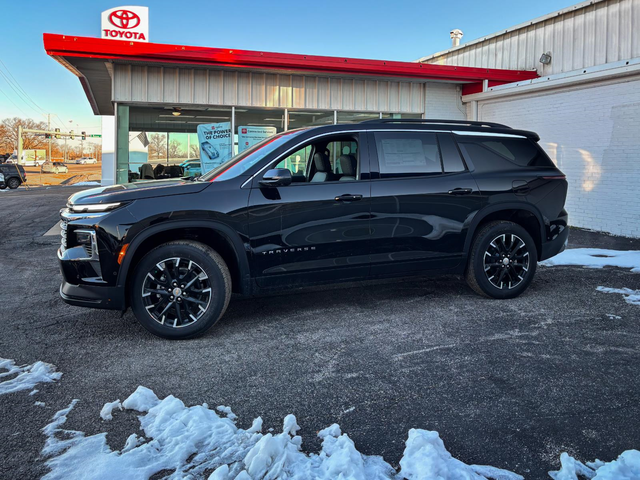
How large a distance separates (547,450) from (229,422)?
168cm

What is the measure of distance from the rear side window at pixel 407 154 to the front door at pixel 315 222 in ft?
0.71

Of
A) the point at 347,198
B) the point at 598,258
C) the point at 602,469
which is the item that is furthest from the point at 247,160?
the point at 598,258

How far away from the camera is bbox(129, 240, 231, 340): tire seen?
4285 mm

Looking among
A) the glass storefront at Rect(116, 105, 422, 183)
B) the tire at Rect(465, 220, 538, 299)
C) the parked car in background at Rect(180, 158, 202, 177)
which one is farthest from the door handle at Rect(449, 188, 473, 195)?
the parked car in background at Rect(180, 158, 202, 177)

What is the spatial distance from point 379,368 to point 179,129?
9762 millimetres

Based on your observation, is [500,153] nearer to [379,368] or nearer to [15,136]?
[379,368]

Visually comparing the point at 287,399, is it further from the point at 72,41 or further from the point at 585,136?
the point at 585,136

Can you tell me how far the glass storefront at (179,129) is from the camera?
37.7ft

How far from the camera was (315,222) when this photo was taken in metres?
4.73

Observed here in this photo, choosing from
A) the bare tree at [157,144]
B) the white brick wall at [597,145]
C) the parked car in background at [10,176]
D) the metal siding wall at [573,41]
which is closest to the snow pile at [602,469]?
the white brick wall at [597,145]

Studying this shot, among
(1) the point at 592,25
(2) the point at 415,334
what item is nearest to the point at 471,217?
(2) the point at 415,334

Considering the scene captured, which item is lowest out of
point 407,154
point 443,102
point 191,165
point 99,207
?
point 99,207

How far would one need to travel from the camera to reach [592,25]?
12.2 metres

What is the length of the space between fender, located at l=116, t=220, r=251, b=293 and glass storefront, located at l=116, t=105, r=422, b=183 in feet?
24.0
